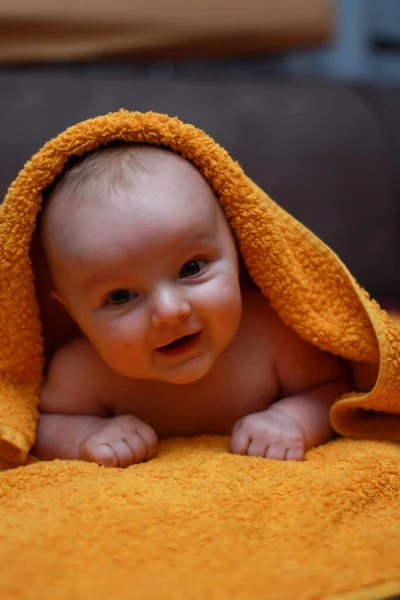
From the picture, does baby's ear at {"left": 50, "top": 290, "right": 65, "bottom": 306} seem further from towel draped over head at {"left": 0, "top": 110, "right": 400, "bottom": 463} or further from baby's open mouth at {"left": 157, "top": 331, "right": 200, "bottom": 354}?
baby's open mouth at {"left": 157, "top": 331, "right": 200, "bottom": 354}

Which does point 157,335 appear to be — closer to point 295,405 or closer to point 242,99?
point 295,405

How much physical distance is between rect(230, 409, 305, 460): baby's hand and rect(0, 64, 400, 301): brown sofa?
0.68 m

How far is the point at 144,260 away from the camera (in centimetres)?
84

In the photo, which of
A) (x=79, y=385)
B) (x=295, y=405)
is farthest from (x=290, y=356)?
(x=79, y=385)

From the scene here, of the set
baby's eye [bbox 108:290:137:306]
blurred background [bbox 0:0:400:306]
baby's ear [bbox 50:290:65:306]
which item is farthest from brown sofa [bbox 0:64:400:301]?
baby's eye [bbox 108:290:137:306]

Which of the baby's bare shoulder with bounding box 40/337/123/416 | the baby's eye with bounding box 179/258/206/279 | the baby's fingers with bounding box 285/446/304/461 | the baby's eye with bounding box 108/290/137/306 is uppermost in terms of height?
the baby's eye with bounding box 179/258/206/279

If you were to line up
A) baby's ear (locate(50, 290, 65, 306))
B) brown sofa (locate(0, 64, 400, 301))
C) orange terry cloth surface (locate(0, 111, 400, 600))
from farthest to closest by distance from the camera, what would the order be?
1. brown sofa (locate(0, 64, 400, 301))
2. baby's ear (locate(50, 290, 65, 306))
3. orange terry cloth surface (locate(0, 111, 400, 600))

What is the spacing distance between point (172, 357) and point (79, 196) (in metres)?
0.22

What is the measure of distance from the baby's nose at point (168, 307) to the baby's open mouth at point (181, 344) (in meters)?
0.05

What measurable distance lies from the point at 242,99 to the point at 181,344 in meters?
0.81

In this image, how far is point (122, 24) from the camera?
1606 mm

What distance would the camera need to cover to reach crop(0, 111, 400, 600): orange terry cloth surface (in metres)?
0.61

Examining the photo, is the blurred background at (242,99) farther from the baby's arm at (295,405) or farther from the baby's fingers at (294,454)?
the baby's fingers at (294,454)

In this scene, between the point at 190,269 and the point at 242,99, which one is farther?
the point at 242,99
